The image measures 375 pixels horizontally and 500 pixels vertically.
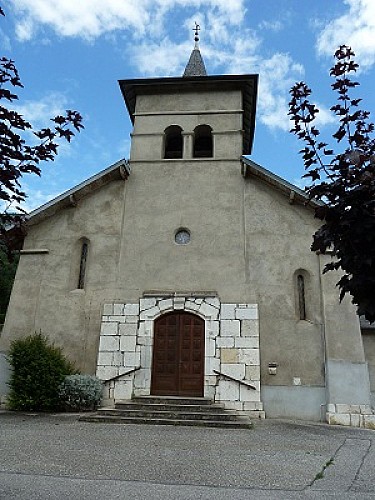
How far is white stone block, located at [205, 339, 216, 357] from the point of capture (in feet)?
34.8

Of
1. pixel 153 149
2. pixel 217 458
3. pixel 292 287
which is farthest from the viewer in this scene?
pixel 153 149

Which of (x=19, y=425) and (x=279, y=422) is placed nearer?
(x=19, y=425)

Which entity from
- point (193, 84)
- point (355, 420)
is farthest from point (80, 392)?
point (193, 84)

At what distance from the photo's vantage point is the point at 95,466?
4930 millimetres

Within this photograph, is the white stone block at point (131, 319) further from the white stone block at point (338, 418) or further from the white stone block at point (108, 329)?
the white stone block at point (338, 418)

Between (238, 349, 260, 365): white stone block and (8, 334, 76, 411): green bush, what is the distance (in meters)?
4.16

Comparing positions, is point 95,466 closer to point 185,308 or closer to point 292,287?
point 185,308

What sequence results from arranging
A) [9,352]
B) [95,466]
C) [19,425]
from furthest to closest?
[9,352]
[19,425]
[95,466]

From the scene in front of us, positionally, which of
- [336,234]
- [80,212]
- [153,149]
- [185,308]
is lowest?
[336,234]

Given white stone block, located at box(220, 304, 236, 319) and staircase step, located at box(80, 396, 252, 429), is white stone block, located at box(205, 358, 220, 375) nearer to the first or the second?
staircase step, located at box(80, 396, 252, 429)

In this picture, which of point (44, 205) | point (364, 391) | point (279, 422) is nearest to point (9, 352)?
point (44, 205)

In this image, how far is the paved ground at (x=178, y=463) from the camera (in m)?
4.05

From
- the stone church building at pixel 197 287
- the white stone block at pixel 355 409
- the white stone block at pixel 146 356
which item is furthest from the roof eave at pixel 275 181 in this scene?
the white stone block at pixel 146 356

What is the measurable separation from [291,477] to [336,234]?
2856 millimetres
